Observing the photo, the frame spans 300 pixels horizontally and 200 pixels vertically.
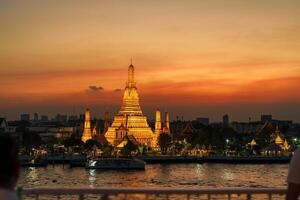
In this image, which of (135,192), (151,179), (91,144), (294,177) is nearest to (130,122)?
(91,144)

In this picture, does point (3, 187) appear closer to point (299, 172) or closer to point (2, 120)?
point (299, 172)

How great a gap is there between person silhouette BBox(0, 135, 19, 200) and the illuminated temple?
8288 cm

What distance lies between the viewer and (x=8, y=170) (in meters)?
2.29

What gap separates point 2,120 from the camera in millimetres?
86875

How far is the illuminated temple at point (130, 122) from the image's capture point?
87363 millimetres

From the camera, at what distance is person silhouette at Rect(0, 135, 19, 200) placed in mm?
2279

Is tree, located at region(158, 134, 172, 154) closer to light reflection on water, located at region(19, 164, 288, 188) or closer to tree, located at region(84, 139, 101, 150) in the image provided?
tree, located at region(84, 139, 101, 150)

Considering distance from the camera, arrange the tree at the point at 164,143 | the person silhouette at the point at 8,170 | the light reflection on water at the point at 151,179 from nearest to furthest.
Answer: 1. the person silhouette at the point at 8,170
2. the light reflection on water at the point at 151,179
3. the tree at the point at 164,143

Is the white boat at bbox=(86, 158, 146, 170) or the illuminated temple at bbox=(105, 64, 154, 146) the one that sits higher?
the illuminated temple at bbox=(105, 64, 154, 146)

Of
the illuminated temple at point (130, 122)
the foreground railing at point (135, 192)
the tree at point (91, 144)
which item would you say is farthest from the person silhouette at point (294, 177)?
the illuminated temple at point (130, 122)

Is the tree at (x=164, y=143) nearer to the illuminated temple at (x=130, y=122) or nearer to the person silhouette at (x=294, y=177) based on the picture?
the illuminated temple at (x=130, y=122)

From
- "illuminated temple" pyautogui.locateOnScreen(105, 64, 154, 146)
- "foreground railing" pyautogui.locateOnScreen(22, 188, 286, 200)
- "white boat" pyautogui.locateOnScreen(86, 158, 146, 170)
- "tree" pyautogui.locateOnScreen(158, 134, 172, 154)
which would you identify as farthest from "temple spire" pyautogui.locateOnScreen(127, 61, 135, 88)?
"foreground railing" pyautogui.locateOnScreen(22, 188, 286, 200)

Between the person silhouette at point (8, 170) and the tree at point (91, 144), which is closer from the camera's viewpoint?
the person silhouette at point (8, 170)

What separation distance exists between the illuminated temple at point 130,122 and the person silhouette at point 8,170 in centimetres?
8288
